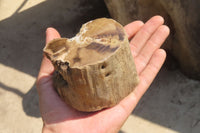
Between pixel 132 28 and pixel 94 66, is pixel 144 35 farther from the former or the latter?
pixel 94 66

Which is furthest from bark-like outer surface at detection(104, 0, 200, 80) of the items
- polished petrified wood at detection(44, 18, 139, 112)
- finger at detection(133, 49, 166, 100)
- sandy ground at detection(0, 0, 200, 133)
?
polished petrified wood at detection(44, 18, 139, 112)

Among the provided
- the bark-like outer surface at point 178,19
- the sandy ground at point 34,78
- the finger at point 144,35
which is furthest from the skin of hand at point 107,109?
the sandy ground at point 34,78

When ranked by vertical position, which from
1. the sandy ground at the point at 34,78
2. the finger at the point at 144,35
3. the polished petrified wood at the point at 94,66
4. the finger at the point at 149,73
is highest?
the polished petrified wood at the point at 94,66

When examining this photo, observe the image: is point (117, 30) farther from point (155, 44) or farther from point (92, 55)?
point (155, 44)

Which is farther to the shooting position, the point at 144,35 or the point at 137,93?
the point at 144,35

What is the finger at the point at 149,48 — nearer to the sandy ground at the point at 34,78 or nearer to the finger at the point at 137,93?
the finger at the point at 137,93

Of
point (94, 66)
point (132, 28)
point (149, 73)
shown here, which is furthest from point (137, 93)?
point (132, 28)
